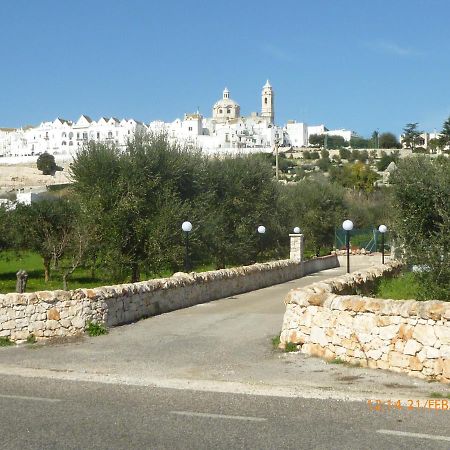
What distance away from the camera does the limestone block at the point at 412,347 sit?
875 centimetres

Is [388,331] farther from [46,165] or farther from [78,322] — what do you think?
[46,165]

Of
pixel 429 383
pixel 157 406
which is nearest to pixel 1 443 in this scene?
pixel 157 406

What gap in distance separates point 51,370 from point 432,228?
793cm

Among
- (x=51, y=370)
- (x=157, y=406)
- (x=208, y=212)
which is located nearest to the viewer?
(x=157, y=406)

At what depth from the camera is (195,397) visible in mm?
8070

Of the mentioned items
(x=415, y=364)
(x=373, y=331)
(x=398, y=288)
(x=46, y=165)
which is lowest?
(x=415, y=364)

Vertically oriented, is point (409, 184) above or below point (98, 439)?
above

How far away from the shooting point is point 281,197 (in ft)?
118

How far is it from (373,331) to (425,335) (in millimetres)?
918

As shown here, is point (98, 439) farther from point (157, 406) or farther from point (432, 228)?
point (432, 228)

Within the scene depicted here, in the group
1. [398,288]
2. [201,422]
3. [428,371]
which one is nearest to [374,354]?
[428,371]

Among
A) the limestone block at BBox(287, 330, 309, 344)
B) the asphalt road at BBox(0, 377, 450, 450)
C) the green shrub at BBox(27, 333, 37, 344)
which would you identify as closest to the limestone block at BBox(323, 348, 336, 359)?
the limestone block at BBox(287, 330, 309, 344)

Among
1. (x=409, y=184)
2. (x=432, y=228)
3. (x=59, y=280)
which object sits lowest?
(x=59, y=280)

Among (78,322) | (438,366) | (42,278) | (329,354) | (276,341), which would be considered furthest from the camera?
(42,278)
